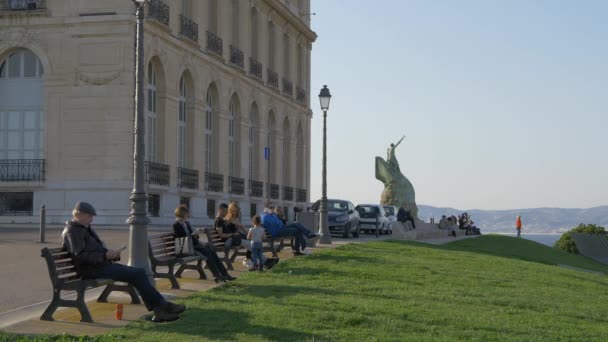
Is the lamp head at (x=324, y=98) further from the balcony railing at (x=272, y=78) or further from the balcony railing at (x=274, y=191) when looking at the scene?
the balcony railing at (x=274, y=191)

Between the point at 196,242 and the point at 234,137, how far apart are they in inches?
1366

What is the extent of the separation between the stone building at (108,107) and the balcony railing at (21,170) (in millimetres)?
50

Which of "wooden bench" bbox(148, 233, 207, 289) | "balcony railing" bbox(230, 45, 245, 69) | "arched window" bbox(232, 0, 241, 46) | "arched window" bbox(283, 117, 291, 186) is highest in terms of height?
"arched window" bbox(232, 0, 241, 46)

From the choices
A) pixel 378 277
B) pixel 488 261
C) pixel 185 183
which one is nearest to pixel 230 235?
pixel 378 277

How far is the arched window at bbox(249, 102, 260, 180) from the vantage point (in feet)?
174

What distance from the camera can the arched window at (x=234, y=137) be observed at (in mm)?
49656

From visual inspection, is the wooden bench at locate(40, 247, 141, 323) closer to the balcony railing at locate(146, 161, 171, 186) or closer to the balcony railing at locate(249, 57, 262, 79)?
the balcony railing at locate(146, 161, 171, 186)

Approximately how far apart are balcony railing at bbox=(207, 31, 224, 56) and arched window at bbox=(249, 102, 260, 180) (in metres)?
6.84

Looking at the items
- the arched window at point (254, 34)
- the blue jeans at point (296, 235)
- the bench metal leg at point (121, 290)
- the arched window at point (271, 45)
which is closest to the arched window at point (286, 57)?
the arched window at point (271, 45)

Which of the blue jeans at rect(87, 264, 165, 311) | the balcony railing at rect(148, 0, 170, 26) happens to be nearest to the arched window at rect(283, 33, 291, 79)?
the balcony railing at rect(148, 0, 170, 26)

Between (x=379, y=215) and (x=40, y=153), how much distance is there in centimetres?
1722

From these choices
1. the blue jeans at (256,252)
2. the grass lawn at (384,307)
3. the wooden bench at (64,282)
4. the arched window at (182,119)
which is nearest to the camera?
the grass lawn at (384,307)

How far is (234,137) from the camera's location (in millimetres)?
50156

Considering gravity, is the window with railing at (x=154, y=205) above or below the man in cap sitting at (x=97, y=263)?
above
